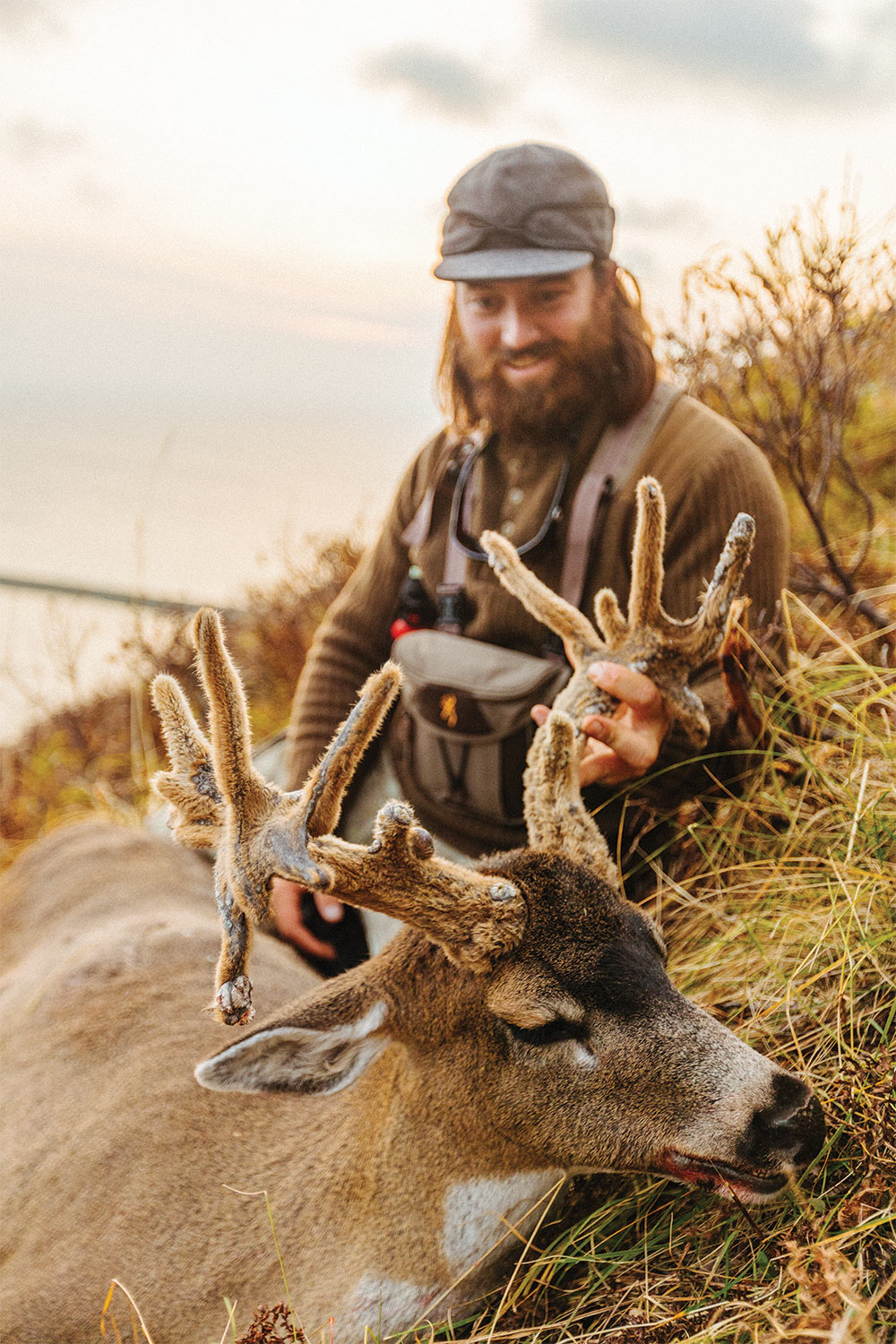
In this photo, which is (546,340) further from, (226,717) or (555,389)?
(226,717)

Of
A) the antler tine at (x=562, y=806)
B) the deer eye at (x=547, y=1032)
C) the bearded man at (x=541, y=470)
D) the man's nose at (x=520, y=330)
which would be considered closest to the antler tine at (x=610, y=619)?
the antler tine at (x=562, y=806)

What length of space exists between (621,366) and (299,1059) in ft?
8.54

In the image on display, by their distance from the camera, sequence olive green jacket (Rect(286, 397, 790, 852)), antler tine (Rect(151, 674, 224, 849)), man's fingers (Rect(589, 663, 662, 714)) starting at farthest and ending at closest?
1. olive green jacket (Rect(286, 397, 790, 852))
2. man's fingers (Rect(589, 663, 662, 714))
3. antler tine (Rect(151, 674, 224, 849))

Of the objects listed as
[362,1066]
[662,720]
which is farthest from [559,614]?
[362,1066]

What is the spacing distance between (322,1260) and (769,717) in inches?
80.4

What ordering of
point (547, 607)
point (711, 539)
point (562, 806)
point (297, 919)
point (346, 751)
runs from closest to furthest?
point (346, 751) < point (562, 806) < point (547, 607) < point (711, 539) < point (297, 919)

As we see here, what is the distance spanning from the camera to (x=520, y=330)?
3.72 metres

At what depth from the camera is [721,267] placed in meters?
3.65

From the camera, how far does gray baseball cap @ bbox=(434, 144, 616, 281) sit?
11.7 feet

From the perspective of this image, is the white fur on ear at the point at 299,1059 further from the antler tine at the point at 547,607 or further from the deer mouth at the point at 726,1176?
the antler tine at the point at 547,607

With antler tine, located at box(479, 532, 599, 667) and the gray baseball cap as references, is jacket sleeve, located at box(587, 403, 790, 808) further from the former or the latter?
the gray baseball cap

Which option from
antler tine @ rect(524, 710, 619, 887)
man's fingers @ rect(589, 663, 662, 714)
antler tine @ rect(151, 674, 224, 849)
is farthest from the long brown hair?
antler tine @ rect(151, 674, 224, 849)

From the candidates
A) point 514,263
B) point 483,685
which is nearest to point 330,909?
point 483,685

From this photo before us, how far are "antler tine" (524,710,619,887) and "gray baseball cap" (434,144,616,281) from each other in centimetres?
183
